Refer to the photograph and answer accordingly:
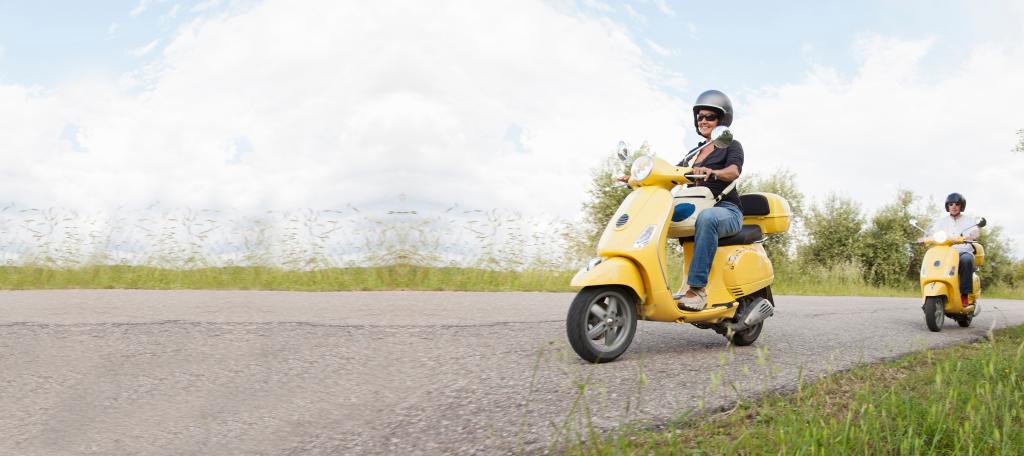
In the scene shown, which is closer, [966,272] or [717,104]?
[717,104]

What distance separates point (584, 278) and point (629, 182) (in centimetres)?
110

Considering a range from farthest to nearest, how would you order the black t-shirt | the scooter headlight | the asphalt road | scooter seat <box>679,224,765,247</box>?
scooter seat <box>679,224,765,247</box> → the black t-shirt → the scooter headlight → the asphalt road

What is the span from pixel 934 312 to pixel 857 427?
534cm

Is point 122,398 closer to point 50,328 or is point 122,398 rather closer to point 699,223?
point 50,328

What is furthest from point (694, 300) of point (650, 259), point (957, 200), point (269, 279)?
point (269, 279)

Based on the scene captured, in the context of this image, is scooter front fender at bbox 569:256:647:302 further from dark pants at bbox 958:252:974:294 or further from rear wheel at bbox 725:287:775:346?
dark pants at bbox 958:252:974:294

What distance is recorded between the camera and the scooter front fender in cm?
460

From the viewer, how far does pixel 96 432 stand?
146 inches

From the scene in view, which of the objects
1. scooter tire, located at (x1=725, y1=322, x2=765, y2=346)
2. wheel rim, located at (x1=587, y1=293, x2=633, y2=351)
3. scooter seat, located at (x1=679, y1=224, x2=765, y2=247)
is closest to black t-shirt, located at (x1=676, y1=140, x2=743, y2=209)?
scooter seat, located at (x1=679, y1=224, x2=765, y2=247)

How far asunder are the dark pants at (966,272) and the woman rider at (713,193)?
4.12 meters

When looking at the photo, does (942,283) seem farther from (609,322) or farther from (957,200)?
(609,322)

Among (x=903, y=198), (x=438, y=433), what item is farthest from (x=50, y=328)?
(x=903, y=198)

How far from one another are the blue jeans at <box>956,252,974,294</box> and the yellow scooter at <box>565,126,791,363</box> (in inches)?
135

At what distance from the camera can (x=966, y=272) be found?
27.2ft
